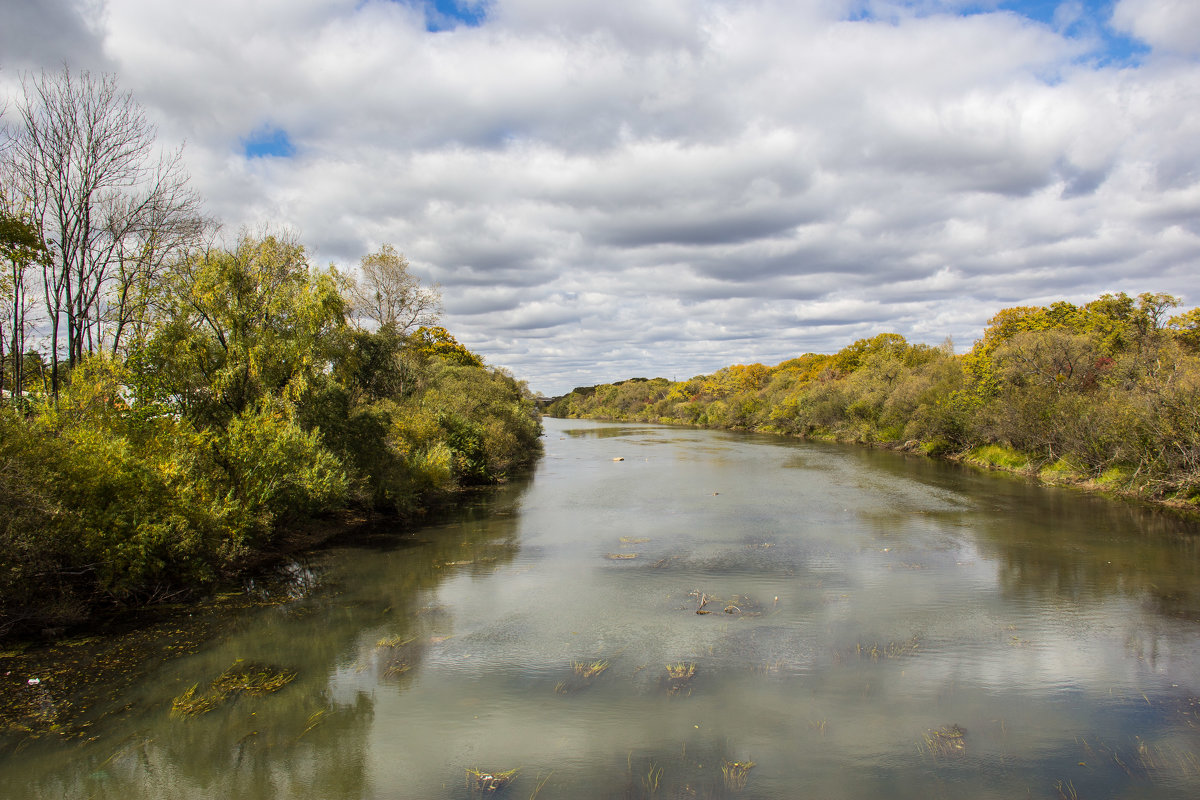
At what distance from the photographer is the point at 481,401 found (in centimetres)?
4097

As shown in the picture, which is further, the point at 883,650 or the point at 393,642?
the point at 393,642

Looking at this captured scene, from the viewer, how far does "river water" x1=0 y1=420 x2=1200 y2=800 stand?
8086 millimetres

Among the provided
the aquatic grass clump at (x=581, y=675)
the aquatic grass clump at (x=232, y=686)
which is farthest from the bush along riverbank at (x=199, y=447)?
the aquatic grass clump at (x=581, y=675)

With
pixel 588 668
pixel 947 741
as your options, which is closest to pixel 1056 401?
pixel 947 741

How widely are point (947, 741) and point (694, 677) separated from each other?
3762mm

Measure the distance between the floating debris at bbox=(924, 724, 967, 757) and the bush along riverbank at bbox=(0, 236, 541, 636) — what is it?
46.6 feet

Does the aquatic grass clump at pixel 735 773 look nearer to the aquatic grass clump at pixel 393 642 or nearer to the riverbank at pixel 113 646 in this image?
the aquatic grass clump at pixel 393 642

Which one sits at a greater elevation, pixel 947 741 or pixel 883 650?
pixel 883 650

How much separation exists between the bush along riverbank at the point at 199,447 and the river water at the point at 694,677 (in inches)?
94.8

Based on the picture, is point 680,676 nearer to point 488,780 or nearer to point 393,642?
point 488,780

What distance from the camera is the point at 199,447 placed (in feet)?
53.0

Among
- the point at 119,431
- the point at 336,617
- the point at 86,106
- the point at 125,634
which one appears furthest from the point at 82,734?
the point at 86,106

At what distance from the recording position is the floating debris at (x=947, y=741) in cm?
850

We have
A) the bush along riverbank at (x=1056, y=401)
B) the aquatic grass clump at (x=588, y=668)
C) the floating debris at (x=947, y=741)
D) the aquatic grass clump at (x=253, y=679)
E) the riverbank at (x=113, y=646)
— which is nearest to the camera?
the floating debris at (x=947, y=741)
